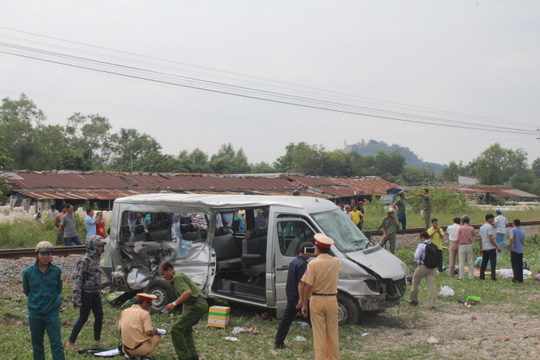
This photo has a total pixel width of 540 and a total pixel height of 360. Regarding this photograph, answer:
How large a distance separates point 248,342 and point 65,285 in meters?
5.39

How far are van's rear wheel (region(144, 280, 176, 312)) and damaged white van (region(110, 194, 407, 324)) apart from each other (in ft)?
0.06

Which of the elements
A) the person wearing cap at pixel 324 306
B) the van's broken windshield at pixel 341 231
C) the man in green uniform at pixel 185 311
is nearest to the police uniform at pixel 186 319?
the man in green uniform at pixel 185 311

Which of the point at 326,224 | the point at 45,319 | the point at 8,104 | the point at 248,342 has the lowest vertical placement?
the point at 248,342

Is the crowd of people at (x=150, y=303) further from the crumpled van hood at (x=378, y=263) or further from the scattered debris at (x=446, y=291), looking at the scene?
the scattered debris at (x=446, y=291)

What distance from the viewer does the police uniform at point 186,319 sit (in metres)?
6.65

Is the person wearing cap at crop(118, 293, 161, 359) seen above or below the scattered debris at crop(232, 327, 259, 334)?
above

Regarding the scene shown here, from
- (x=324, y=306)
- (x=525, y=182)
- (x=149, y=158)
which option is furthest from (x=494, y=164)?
(x=324, y=306)

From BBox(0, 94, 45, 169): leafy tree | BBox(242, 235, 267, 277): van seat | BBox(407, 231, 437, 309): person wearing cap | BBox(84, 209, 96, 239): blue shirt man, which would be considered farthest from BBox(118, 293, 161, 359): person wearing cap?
BBox(0, 94, 45, 169): leafy tree

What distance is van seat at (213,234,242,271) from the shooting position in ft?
31.2

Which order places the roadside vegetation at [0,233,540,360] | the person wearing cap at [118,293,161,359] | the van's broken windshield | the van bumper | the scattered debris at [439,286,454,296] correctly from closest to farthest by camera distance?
the person wearing cap at [118,293,161,359]
the roadside vegetation at [0,233,540,360]
the van bumper
the van's broken windshield
the scattered debris at [439,286,454,296]

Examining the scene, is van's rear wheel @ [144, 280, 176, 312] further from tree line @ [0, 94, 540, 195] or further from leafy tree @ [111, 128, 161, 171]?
leafy tree @ [111, 128, 161, 171]

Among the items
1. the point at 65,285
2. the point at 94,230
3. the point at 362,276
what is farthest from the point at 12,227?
the point at 362,276

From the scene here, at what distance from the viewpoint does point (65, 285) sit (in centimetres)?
1125

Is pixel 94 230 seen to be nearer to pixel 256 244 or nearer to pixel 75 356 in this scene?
pixel 256 244
